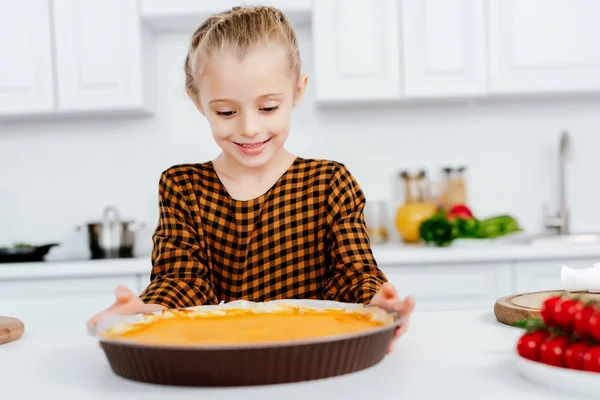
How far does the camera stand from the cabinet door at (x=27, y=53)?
283cm

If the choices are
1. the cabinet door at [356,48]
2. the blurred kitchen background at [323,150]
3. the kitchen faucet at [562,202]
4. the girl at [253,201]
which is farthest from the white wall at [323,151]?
the girl at [253,201]

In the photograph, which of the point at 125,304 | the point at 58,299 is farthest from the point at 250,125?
the point at 58,299

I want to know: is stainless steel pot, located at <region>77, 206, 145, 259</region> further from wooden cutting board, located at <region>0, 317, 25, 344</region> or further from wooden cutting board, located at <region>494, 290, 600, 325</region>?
wooden cutting board, located at <region>494, 290, 600, 325</region>

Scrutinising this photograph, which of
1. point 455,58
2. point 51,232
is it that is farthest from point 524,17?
point 51,232

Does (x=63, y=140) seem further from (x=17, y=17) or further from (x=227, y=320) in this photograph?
(x=227, y=320)

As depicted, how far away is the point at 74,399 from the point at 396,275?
196 centimetres

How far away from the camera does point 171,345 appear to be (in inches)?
27.0

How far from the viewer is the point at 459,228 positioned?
2.69 meters

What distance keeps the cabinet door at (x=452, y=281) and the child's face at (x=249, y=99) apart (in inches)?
55.0

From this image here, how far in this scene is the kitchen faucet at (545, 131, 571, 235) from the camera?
3014 mm

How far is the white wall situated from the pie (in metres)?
2.28

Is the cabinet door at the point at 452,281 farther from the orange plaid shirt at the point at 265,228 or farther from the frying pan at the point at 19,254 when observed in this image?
the frying pan at the point at 19,254

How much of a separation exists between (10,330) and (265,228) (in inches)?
21.6

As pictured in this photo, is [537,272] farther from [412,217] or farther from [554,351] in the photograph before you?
[554,351]
